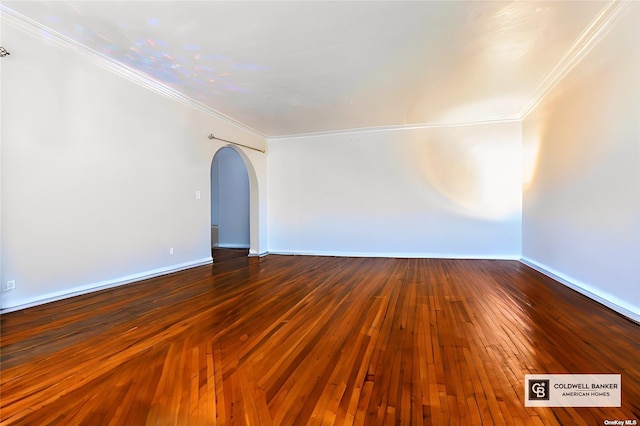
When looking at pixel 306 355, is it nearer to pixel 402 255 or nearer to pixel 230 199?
pixel 402 255

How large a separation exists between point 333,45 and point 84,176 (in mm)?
3058

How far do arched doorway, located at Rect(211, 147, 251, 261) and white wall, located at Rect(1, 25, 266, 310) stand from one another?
2.69 meters

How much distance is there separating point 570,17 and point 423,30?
4.11ft

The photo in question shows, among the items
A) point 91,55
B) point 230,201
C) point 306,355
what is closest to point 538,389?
point 306,355

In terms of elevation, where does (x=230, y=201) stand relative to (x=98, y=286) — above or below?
above

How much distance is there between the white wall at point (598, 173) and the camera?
2285mm

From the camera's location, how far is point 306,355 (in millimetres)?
1784

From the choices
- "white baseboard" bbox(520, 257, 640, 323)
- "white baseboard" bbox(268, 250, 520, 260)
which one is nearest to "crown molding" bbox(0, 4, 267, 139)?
"white baseboard" bbox(268, 250, 520, 260)

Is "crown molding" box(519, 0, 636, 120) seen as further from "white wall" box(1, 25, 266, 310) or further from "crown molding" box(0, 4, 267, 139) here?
"white wall" box(1, 25, 266, 310)

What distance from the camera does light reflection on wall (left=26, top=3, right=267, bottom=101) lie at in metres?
2.55

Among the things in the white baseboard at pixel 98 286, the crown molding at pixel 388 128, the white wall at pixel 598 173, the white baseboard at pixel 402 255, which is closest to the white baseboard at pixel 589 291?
the white wall at pixel 598 173

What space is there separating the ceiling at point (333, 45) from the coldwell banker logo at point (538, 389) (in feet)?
9.01

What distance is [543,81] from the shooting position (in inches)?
145

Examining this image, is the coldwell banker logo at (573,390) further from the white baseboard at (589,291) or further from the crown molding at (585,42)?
the crown molding at (585,42)
